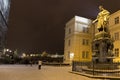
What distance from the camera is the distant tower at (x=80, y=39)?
160ft

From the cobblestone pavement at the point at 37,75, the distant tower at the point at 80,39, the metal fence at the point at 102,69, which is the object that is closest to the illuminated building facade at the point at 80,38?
the distant tower at the point at 80,39

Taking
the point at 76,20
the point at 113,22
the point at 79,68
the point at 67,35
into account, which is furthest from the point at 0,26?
the point at 79,68

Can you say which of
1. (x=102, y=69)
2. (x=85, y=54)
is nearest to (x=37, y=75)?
(x=102, y=69)

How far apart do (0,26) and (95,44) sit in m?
51.6

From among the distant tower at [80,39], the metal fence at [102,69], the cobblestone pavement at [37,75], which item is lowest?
the cobblestone pavement at [37,75]

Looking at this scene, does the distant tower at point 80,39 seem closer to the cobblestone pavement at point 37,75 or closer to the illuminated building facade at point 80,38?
the illuminated building facade at point 80,38

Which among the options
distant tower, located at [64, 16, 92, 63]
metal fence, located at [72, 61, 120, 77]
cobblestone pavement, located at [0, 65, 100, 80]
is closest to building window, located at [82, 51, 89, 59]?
distant tower, located at [64, 16, 92, 63]

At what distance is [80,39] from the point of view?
4991 centimetres

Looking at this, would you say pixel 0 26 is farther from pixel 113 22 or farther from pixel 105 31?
pixel 105 31

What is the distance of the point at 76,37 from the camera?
49.3 m

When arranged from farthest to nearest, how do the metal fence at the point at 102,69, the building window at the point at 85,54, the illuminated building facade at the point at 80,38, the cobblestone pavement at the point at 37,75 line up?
the building window at the point at 85,54
the illuminated building facade at the point at 80,38
the metal fence at the point at 102,69
the cobblestone pavement at the point at 37,75

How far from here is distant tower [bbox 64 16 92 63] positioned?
48.9 meters

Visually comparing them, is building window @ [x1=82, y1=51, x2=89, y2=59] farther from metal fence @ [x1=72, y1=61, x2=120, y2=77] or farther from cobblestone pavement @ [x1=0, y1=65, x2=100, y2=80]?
metal fence @ [x1=72, y1=61, x2=120, y2=77]

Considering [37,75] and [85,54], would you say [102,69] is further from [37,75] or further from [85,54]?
[85,54]
